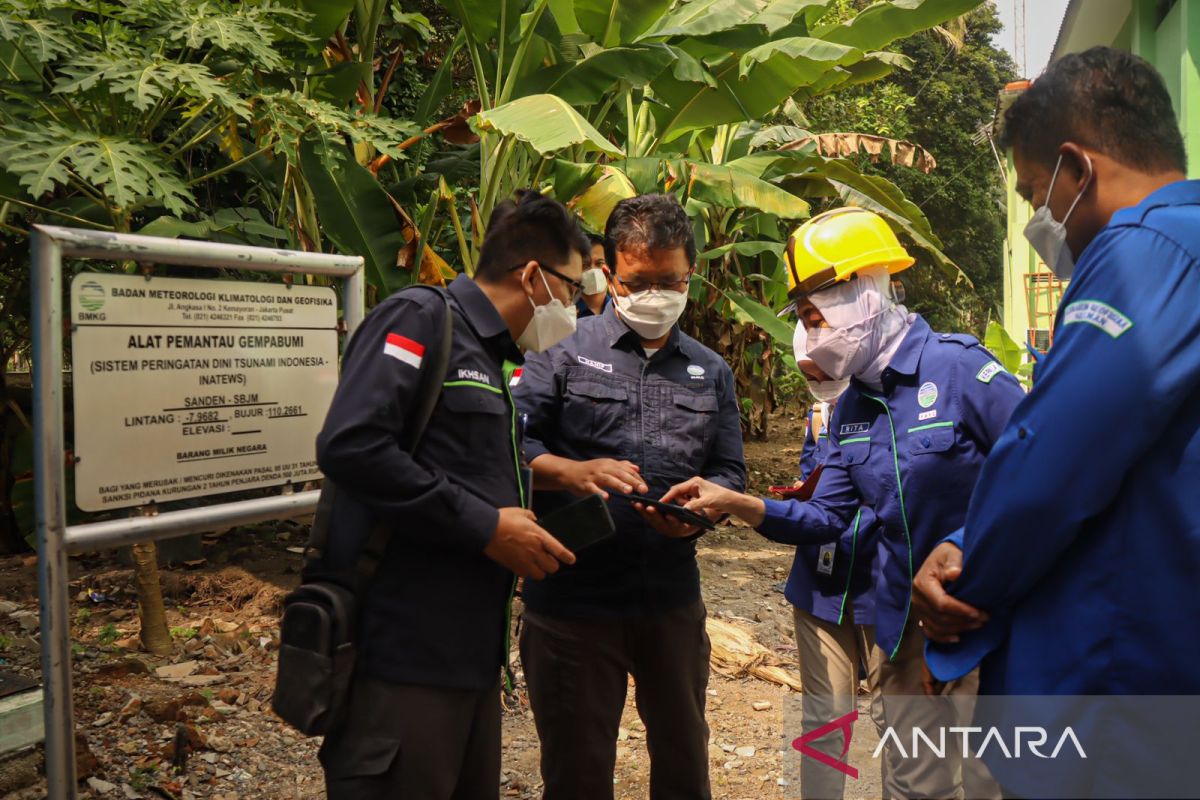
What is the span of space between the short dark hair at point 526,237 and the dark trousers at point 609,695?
1020 mm

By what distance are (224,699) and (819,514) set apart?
298cm

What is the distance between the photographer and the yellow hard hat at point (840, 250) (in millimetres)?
2553

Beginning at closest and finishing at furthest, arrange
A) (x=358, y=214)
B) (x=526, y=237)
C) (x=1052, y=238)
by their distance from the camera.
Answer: (x=1052, y=238) < (x=526, y=237) < (x=358, y=214)

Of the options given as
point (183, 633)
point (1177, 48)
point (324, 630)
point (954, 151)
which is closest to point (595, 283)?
point (324, 630)

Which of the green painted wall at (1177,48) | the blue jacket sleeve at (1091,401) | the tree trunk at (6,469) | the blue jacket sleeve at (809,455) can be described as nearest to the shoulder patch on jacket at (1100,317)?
the blue jacket sleeve at (1091,401)

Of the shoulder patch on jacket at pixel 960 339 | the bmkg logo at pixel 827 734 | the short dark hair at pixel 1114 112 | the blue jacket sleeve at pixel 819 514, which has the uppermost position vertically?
the short dark hair at pixel 1114 112

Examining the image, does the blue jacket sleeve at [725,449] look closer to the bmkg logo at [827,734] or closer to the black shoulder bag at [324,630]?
the bmkg logo at [827,734]

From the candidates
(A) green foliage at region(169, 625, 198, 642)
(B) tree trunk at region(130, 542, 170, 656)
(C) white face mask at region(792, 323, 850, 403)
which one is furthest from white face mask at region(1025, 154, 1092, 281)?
(A) green foliage at region(169, 625, 198, 642)

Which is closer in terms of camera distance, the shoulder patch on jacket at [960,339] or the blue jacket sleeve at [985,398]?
the blue jacket sleeve at [985,398]

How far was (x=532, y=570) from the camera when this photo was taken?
2078 millimetres

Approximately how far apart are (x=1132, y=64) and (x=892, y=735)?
5.49 feet

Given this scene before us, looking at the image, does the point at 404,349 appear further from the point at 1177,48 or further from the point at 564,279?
the point at 1177,48

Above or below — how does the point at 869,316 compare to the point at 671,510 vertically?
above

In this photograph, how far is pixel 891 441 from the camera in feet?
7.99
